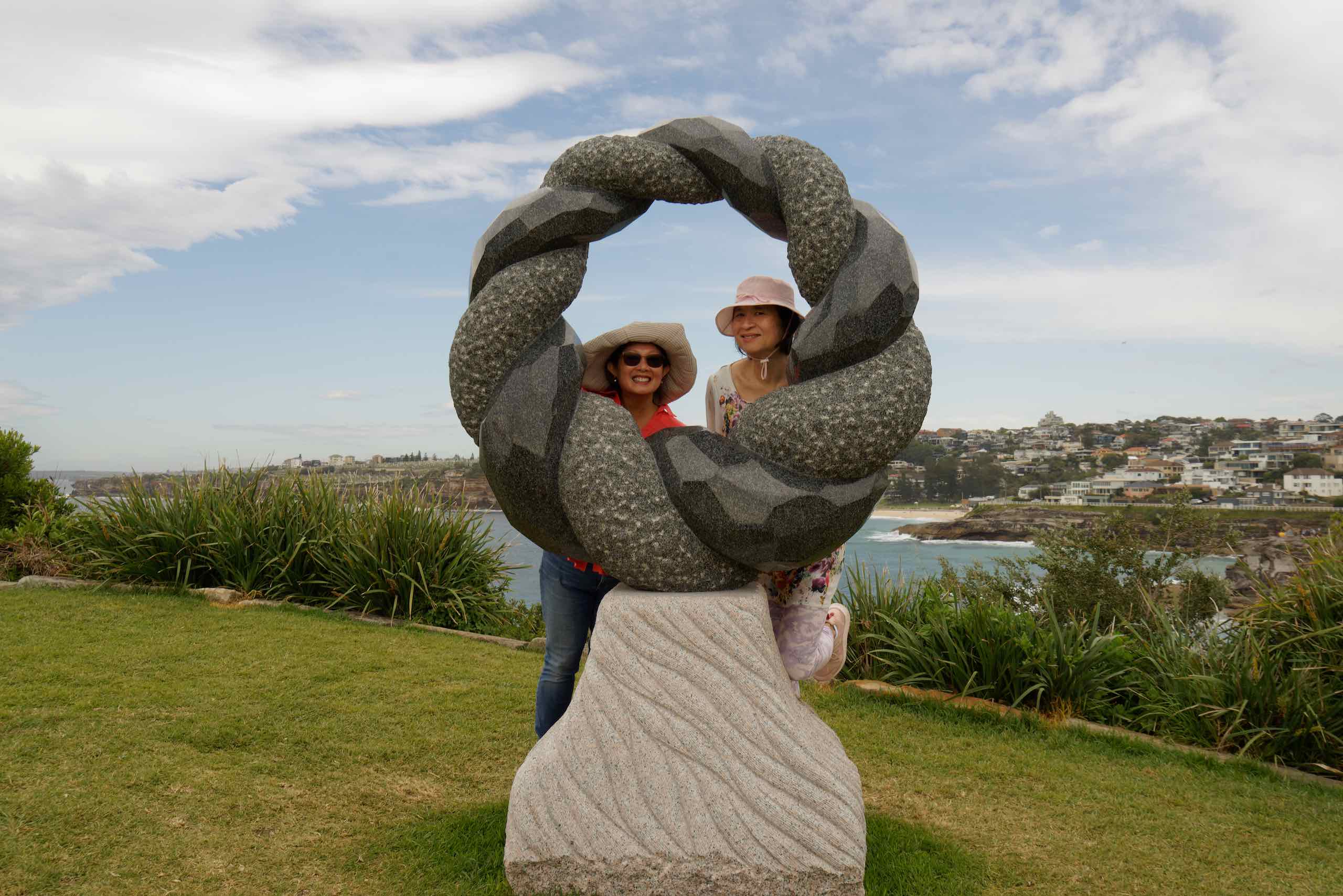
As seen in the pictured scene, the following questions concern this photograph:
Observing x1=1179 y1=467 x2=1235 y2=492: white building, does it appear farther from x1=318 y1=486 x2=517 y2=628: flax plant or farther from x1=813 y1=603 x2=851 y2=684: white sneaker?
x1=318 y1=486 x2=517 y2=628: flax plant

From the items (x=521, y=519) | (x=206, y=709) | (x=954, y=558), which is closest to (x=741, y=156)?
(x=521, y=519)

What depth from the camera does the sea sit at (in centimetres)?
704

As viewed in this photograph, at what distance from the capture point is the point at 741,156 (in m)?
3.22

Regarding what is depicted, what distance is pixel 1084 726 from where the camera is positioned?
5.12 m

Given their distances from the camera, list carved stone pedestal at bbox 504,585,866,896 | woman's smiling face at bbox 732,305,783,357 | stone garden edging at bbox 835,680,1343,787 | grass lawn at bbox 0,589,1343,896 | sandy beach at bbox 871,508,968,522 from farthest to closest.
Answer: sandy beach at bbox 871,508,968,522, stone garden edging at bbox 835,680,1343,787, woman's smiling face at bbox 732,305,783,357, grass lawn at bbox 0,589,1343,896, carved stone pedestal at bbox 504,585,866,896

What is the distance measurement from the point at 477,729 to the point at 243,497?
4.72 m

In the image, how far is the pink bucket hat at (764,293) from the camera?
11.0 feet

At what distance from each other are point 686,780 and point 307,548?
5.93 meters

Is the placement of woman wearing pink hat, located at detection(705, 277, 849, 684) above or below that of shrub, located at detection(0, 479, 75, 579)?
above

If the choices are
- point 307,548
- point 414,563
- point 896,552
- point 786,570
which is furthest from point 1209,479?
point 307,548

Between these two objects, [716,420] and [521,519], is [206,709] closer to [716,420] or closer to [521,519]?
[521,519]

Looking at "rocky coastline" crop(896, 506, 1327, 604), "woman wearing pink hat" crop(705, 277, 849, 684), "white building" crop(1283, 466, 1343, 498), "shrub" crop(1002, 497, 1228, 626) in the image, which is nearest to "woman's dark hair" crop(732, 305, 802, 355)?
"woman wearing pink hat" crop(705, 277, 849, 684)

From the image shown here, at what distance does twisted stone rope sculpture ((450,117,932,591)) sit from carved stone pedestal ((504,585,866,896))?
20 centimetres

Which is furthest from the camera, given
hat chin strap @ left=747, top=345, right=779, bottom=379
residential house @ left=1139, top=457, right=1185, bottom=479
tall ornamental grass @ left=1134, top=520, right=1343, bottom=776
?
residential house @ left=1139, top=457, right=1185, bottom=479
